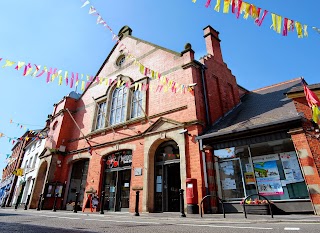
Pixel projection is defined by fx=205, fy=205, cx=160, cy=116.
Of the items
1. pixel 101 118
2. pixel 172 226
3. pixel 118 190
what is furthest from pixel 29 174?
pixel 172 226

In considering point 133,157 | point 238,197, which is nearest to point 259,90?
point 238,197

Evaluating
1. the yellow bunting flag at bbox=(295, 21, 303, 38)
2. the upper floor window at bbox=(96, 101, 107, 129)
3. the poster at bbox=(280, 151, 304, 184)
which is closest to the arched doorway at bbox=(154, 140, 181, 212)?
the poster at bbox=(280, 151, 304, 184)

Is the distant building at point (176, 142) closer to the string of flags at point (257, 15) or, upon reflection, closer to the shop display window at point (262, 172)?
the shop display window at point (262, 172)

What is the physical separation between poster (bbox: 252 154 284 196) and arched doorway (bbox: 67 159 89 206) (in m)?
10.8

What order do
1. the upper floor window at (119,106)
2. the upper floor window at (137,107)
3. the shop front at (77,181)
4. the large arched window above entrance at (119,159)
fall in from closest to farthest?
1. the large arched window above entrance at (119,159)
2. the upper floor window at (137,107)
3. the upper floor window at (119,106)
4. the shop front at (77,181)

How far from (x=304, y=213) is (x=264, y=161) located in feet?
6.95

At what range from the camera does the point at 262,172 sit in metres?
8.24

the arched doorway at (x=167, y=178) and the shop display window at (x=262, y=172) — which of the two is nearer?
the shop display window at (x=262, y=172)

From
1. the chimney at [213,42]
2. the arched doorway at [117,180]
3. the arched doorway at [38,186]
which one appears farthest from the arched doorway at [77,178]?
the chimney at [213,42]

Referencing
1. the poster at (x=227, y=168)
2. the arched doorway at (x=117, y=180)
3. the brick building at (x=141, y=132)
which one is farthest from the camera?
the arched doorway at (x=117, y=180)

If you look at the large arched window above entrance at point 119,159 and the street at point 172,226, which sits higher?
the large arched window above entrance at point 119,159

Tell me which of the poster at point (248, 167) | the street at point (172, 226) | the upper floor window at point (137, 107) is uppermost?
the upper floor window at point (137, 107)

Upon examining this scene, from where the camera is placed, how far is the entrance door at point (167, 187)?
374 inches

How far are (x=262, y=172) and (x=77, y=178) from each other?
12132mm
